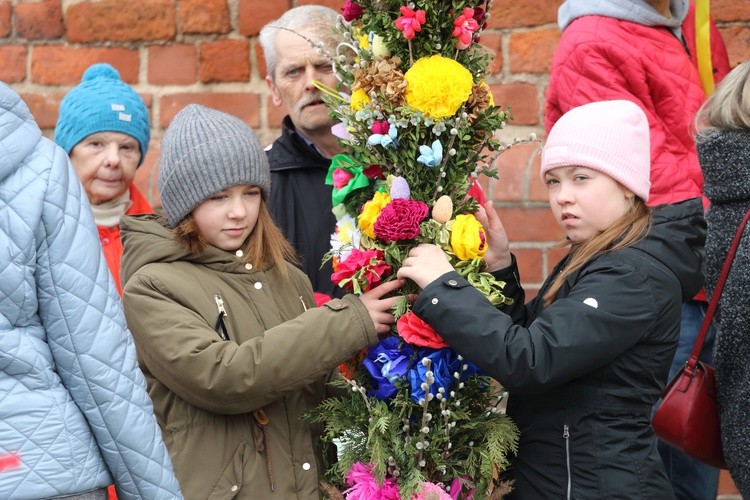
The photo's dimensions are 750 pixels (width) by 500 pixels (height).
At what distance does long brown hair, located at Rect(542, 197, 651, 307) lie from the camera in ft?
9.05

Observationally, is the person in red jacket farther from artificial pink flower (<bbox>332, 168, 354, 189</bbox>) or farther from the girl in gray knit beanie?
the girl in gray knit beanie

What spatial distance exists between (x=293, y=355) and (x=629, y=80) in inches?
62.4

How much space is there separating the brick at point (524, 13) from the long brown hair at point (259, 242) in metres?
1.61

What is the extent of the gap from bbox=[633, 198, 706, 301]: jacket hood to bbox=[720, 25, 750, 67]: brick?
152 centimetres

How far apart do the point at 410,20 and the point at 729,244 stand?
0.88 m

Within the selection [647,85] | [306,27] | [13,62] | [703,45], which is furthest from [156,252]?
[13,62]

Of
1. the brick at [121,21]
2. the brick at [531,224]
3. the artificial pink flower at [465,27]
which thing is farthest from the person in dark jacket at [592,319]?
the brick at [121,21]

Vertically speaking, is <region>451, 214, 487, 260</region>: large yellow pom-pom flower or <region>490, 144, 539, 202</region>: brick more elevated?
<region>451, 214, 487, 260</region>: large yellow pom-pom flower

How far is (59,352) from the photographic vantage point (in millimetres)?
2340

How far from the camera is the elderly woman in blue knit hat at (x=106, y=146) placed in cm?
384

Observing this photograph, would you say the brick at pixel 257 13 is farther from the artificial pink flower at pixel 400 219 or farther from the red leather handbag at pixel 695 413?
the red leather handbag at pixel 695 413

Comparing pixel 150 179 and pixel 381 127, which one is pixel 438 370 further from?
pixel 150 179

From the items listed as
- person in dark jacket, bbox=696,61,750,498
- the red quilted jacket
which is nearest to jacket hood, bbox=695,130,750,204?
person in dark jacket, bbox=696,61,750,498

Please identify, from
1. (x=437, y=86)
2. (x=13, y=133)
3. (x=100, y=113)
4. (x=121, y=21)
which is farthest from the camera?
(x=121, y=21)
